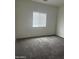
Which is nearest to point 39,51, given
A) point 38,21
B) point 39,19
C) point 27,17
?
point 27,17

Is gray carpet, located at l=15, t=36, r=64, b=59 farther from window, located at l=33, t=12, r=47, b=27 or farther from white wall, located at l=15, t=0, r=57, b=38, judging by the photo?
window, located at l=33, t=12, r=47, b=27

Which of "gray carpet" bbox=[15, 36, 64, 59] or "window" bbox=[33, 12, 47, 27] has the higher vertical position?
"window" bbox=[33, 12, 47, 27]

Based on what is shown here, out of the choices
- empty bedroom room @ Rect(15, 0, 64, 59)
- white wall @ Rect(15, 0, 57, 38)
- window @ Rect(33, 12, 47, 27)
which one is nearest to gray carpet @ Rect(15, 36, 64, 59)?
empty bedroom room @ Rect(15, 0, 64, 59)

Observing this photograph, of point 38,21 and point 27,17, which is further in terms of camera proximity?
point 38,21

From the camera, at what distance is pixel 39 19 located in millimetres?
5414

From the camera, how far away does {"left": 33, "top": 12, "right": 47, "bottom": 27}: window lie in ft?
17.0

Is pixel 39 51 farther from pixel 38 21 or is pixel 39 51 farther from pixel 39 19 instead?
pixel 39 19

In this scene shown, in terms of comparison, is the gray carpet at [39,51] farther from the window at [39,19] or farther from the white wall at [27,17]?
the window at [39,19]

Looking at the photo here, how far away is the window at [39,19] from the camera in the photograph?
517cm
